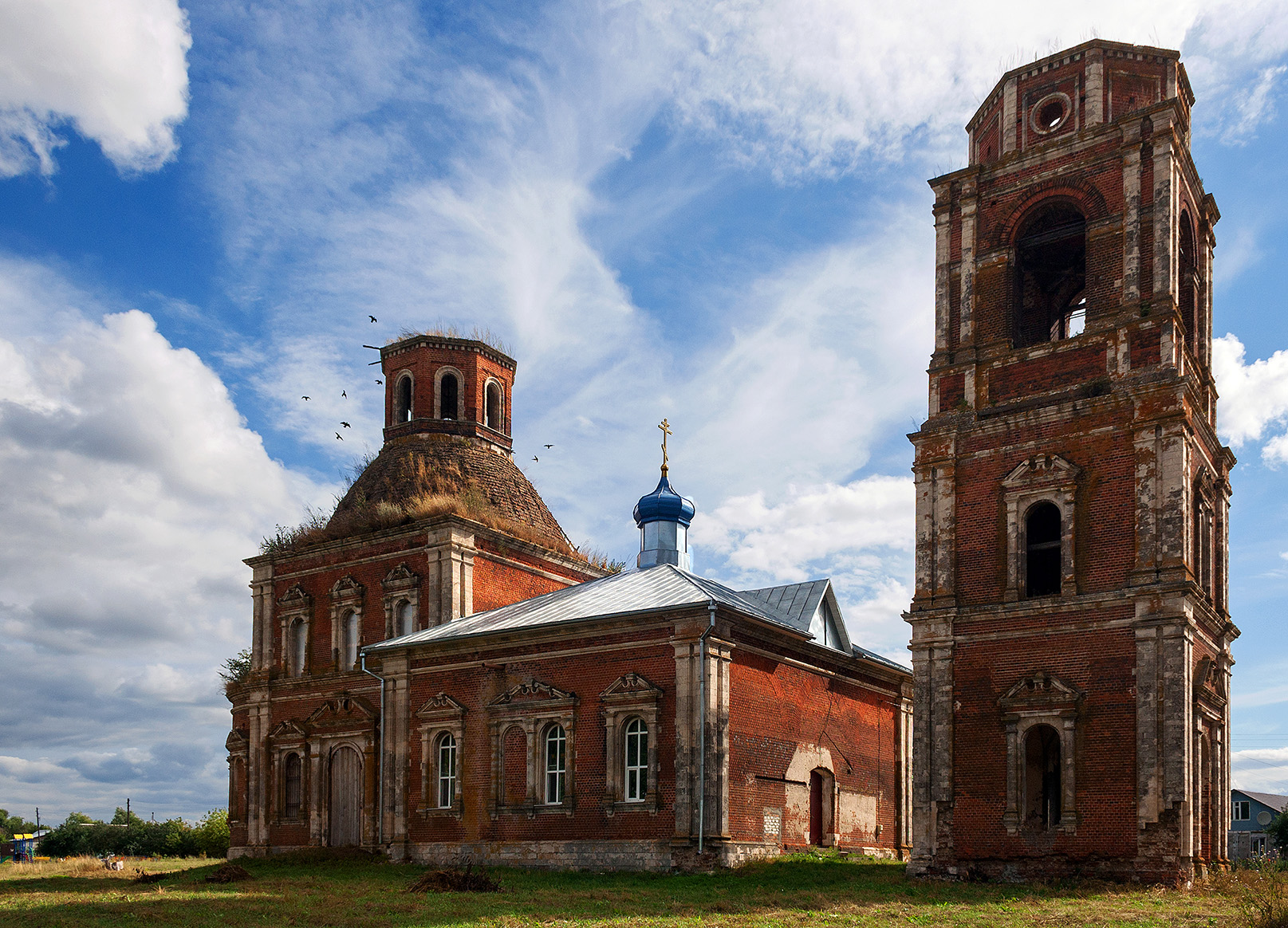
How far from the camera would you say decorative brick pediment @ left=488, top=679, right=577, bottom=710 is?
A: 2188 cm

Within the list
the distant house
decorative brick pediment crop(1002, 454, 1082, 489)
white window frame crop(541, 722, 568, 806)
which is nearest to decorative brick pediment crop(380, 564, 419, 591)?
white window frame crop(541, 722, 568, 806)

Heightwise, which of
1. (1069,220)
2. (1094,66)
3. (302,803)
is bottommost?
(302,803)

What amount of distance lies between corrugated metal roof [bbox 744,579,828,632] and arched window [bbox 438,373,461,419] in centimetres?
978

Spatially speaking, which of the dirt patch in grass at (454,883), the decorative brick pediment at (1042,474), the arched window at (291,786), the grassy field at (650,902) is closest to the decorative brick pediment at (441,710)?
the grassy field at (650,902)

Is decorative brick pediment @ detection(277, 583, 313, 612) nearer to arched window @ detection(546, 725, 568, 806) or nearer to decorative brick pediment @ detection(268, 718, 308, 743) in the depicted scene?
decorative brick pediment @ detection(268, 718, 308, 743)

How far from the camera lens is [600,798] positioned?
21.0 metres

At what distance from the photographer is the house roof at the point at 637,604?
70.7 ft

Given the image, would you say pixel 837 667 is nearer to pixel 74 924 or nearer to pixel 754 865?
pixel 754 865

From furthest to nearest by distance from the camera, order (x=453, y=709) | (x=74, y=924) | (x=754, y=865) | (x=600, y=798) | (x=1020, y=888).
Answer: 1. (x=453, y=709)
2. (x=600, y=798)
3. (x=754, y=865)
4. (x=1020, y=888)
5. (x=74, y=924)

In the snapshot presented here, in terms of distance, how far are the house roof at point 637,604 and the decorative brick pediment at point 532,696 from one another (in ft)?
3.71

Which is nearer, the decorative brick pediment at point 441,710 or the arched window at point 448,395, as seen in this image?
the decorative brick pediment at point 441,710

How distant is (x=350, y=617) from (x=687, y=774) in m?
11.2

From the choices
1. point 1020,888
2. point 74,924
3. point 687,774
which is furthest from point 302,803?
point 1020,888

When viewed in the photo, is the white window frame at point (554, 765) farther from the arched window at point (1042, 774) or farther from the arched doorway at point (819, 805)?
the arched window at point (1042, 774)
